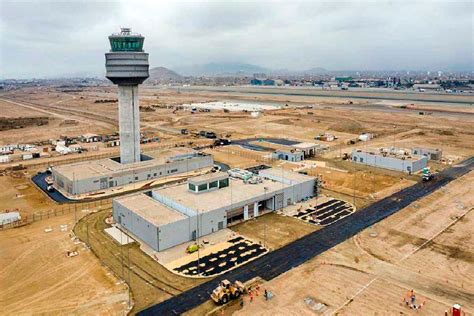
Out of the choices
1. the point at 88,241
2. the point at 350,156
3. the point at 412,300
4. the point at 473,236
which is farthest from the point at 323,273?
the point at 350,156

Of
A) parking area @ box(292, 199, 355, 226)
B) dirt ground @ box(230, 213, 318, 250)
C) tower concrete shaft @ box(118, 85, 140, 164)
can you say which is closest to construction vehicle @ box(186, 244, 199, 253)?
dirt ground @ box(230, 213, 318, 250)

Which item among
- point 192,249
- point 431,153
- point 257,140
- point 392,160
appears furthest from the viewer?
point 257,140

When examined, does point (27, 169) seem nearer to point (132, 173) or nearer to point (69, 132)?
point (132, 173)

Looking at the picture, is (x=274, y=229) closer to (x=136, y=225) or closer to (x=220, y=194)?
(x=220, y=194)

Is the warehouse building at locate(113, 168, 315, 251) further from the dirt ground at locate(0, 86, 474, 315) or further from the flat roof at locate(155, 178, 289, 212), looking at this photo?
the dirt ground at locate(0, 86, 474, 315)

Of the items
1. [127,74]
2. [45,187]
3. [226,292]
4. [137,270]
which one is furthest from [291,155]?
[226,292]

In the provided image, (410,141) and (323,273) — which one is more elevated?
(410,141)

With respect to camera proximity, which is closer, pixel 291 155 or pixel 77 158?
pixel 291 155
